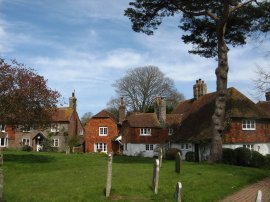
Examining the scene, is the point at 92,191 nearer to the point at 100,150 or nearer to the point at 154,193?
the point at 154,193

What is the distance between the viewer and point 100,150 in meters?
71.6

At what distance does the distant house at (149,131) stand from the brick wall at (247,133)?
1680 centimetres

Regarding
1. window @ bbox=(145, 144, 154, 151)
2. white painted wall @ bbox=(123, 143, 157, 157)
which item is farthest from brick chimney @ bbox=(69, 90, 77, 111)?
window @ bbox=(145, 144, 154, 151)

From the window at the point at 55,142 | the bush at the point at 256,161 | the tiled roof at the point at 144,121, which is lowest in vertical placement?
the bush at the point at 256,161

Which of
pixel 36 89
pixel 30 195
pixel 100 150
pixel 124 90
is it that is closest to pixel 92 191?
pixel 30 195

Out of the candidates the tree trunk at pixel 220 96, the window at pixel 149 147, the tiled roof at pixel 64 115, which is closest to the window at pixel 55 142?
the tiled roof at pixel 64 115

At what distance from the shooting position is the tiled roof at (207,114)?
44.5 meters

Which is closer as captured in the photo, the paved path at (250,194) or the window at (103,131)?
the paved path at (250,194)

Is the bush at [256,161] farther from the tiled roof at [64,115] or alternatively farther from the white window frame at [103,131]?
the tiled roof at [64,115]

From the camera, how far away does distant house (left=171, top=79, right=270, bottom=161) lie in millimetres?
43906

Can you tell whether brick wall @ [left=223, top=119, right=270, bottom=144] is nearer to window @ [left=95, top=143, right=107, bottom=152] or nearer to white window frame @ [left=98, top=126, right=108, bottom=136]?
white window frame @ [left=98, top=126, right=108, bottom=136]

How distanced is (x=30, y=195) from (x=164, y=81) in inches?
2658

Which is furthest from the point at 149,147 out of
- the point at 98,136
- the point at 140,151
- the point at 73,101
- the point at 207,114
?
the point at 73,101

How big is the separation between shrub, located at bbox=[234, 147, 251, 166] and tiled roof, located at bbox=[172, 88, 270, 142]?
6230mm
